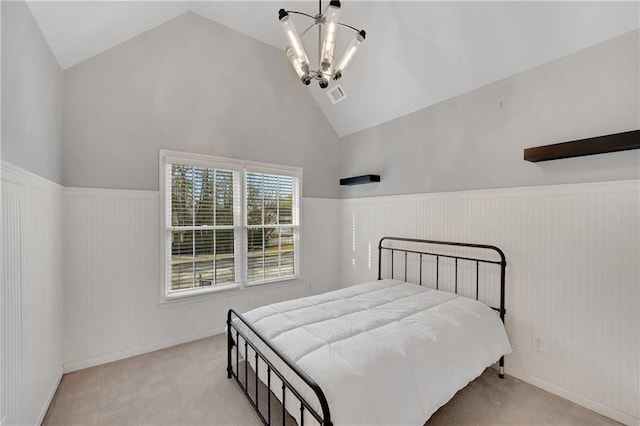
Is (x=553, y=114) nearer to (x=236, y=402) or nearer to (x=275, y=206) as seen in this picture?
(x=275, y=206)

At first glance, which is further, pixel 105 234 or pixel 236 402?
pixel 105 234

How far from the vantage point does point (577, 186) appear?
225cm

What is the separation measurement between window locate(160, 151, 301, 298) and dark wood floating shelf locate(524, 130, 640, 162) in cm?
276

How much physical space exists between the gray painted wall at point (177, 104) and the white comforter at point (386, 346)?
203cm

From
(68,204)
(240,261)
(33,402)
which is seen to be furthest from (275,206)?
(33,402)

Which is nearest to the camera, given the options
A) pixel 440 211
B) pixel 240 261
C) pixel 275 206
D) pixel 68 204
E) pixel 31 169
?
pixel 31 169

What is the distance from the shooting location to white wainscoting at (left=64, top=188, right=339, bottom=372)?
2.64 metres

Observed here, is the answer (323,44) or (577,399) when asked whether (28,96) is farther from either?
(577,399)

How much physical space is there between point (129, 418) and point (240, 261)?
5.99 ft

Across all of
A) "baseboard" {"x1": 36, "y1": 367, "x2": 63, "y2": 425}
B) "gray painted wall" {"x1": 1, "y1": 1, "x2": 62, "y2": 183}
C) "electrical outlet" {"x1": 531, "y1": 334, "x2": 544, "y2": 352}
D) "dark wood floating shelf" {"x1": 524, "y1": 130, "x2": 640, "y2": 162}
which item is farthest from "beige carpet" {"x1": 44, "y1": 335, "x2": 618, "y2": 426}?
"dark wood floating shelf" {"x1": 524, "y1": 130, "x2": 640, "y2": 162}

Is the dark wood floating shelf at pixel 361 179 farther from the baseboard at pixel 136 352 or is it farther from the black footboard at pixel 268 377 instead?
the baseboard at pixel 136 352

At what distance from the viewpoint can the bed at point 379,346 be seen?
4.91 ft

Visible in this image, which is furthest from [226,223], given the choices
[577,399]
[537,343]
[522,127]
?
[577,399]

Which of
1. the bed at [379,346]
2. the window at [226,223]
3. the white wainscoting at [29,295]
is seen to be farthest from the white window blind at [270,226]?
the white wainscoting at [29,295]
